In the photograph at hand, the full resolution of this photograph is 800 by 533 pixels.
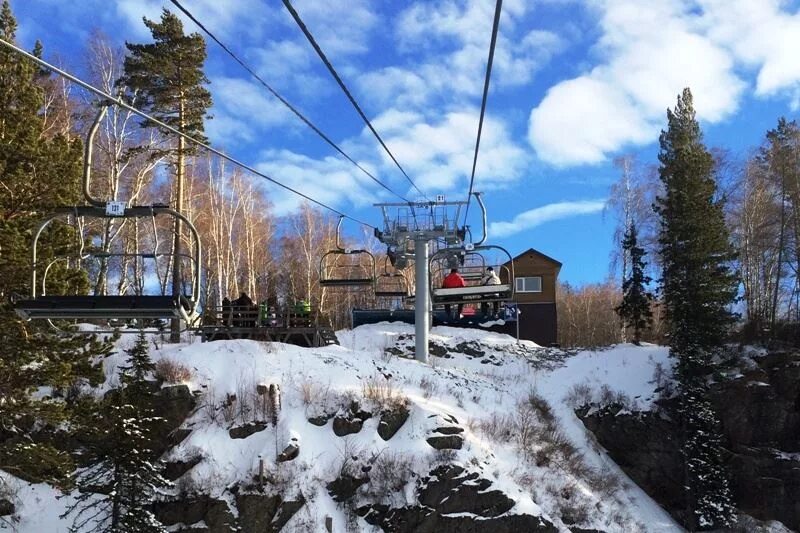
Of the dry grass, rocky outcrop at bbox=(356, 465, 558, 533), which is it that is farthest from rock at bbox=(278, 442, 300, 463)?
the dry grass

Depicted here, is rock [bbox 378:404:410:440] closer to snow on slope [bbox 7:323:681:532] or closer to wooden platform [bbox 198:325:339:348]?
snow on slope [bbox 7:323:681:532]

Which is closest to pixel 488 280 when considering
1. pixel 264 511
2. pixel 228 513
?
pixel 264 511

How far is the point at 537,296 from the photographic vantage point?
43375 mm

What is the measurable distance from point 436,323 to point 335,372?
13.3 metres

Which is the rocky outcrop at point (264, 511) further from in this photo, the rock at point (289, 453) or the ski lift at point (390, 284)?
the ski lift at point (390, 284)

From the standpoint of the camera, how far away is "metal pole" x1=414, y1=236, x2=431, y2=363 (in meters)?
24.0

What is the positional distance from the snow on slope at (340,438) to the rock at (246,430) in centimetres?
15

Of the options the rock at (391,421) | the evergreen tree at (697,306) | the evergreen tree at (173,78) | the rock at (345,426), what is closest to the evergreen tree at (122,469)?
the rock at (345,426)

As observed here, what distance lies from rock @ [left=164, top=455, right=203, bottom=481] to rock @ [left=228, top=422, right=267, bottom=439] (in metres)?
1.07

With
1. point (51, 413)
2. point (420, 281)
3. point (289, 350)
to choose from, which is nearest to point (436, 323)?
point (420, 281)

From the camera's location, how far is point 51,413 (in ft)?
45.4

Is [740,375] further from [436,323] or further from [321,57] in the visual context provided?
[321,57]

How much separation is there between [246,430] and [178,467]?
1.96m

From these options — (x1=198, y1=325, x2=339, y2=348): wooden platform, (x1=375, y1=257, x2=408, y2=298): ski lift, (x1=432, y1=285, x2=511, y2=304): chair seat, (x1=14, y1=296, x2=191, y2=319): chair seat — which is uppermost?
(x1=375, y1=257, x2=408, y2=298): ski lift
